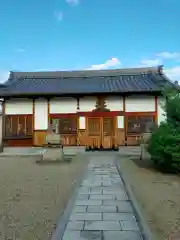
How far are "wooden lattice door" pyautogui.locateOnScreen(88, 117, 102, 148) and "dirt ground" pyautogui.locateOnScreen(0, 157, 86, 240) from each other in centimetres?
664

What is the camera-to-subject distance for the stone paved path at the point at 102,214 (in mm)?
3982

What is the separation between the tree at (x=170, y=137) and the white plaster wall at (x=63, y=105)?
8405 millimetres

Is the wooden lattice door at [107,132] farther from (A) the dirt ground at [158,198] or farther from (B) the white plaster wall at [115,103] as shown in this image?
(A) the dirt ground at [158,198]

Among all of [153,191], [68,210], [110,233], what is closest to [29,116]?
[153,191]

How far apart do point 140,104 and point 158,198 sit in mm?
11465

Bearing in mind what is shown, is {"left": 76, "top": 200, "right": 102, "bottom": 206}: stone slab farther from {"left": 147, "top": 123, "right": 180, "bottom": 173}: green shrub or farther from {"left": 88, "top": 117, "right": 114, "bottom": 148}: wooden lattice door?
{"left": 88, "top": 117, "right": 114, "bottom": 148}: wooden lattice door

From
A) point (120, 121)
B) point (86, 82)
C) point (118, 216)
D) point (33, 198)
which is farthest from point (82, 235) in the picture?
point (86, 82)

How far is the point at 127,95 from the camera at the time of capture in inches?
687

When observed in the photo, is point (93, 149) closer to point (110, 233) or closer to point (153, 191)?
point (153, 191)

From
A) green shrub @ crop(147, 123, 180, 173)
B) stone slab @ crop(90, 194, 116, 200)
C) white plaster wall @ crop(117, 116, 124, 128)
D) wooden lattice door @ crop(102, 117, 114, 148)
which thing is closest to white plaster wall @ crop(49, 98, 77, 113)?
wooden lattice door @ crop(102, 117, 114, 148)

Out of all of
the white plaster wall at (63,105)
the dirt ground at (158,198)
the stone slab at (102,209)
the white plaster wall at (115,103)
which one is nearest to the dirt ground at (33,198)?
the stone slab at (102,209)

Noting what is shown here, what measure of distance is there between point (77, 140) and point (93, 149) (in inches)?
40.5

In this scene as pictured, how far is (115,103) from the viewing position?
1752 centimetres

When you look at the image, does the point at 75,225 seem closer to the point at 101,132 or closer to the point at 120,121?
the point at 101,132
